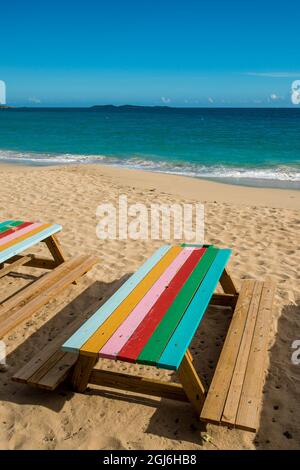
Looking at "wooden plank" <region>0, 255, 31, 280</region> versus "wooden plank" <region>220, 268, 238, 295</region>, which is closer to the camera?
"wooden plank" <region>220, 268, 238, 295</region>

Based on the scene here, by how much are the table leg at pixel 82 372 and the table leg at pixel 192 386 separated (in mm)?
680

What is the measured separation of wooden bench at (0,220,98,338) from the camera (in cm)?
410

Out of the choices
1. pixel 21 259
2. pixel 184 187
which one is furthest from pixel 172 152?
pixel 21 259

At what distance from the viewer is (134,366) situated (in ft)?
11.9

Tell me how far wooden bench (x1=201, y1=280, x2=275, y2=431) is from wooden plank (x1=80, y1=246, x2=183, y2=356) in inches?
30.2

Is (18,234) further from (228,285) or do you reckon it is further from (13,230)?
(228,285)

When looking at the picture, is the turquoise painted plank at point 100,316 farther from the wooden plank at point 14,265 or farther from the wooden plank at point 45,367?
the wooden plank at point 14,265

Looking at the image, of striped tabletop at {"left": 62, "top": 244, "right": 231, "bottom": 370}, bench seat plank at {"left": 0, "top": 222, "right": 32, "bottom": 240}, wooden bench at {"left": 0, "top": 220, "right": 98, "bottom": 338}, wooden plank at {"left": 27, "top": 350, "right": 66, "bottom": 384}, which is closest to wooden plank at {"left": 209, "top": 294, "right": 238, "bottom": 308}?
striped tabletop at {"left": 62, "top": 244, "right": 231, "bottom": 370}

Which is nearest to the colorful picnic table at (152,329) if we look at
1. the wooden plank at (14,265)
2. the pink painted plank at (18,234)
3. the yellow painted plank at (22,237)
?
the yellow painted plank at (22,237)

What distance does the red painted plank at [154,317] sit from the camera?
2626 mm

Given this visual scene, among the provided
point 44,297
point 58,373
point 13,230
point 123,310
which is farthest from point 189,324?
point 13,230

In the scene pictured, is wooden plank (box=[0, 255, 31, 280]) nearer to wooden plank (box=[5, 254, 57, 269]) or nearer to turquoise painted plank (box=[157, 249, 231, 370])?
wooden plank (box=[5, 254, 57, 269])

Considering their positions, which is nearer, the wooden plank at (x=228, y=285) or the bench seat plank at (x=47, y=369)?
the bench seat plank at (x=47, y=369)
